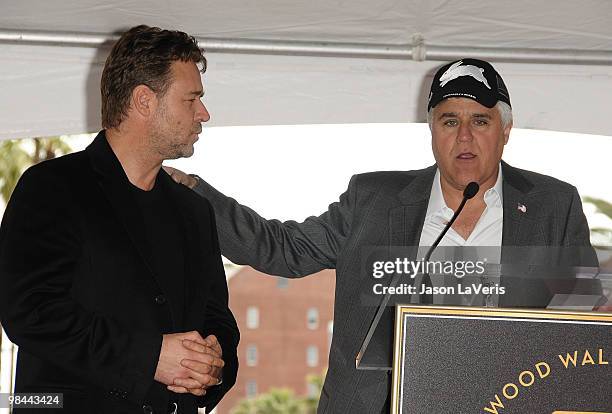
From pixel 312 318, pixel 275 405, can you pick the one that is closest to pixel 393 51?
pixel 275 405

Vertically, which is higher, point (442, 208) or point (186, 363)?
point (442, 208)

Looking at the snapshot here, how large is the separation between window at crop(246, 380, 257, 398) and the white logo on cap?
52047 millimetres

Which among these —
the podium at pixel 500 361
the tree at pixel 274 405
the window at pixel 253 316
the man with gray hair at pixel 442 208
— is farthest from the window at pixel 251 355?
the podium at pixel 500 361

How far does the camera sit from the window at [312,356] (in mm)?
55625

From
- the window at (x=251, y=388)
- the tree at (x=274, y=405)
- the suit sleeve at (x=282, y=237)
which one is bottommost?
the suit sleeve at (x=282, y=237)

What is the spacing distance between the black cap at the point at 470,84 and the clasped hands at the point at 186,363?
3.59 feet

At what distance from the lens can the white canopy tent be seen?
3.21 meters

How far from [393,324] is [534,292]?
389 mm

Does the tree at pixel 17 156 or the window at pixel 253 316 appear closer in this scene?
the tree at pixel 17 156

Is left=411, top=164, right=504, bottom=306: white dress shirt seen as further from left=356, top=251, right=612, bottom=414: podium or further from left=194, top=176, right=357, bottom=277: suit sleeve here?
left=356, top=251, right=612, bottom=414: podium

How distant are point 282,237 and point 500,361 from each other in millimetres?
1275

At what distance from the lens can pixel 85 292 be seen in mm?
2143

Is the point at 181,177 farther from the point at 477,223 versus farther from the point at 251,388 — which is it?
the point at 251,388

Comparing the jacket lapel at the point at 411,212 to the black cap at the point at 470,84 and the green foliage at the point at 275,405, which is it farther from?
the green foliage at the point at 275,405
